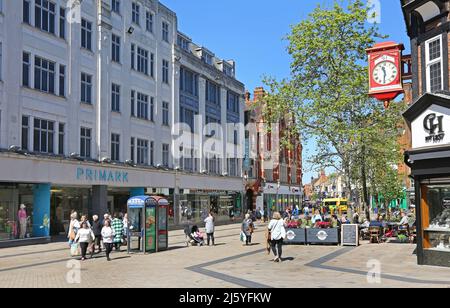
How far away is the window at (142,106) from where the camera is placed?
36938 mm

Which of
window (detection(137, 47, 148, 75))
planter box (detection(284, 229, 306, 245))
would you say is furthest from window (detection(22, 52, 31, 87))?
planter box (detection(284, 229, 306, 245))

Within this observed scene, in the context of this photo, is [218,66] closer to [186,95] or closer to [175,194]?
[186,95]

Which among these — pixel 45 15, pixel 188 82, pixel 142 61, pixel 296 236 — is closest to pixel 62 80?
pixel 45 15

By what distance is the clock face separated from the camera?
1775 centimetres

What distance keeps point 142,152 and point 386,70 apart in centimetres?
2278

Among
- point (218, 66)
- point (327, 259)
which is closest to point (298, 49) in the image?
point (327, 259)

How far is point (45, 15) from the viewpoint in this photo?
27672mm

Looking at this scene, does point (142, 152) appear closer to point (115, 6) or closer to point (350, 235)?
point (115, 6)

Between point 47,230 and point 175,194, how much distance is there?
1506cm

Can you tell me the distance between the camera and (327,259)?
59.7 ft

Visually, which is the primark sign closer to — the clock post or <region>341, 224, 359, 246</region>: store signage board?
<region>341, 224, 359, 246</region>: store signage board

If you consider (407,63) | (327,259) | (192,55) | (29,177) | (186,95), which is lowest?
(327,259)

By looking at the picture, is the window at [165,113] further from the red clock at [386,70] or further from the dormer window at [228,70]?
the red clock at [386,70]

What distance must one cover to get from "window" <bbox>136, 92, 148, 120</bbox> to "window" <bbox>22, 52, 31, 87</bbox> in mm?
11131
